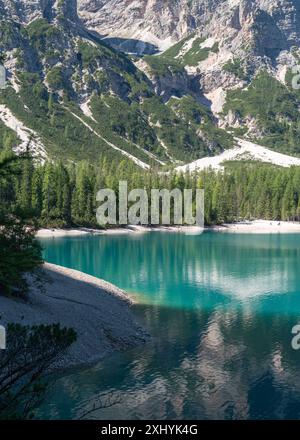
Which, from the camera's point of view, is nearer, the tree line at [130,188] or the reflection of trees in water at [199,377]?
the reflection of trees in water at [199,377]

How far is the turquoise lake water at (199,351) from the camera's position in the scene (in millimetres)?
28000

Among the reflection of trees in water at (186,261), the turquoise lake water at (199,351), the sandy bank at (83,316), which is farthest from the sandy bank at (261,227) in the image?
the sandy bank at (83,316)

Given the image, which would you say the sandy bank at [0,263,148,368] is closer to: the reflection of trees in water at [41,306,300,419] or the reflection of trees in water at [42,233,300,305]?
the reflection of trees in water at [41,306,300,419]

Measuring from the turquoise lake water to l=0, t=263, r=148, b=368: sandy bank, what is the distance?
1.47 metres

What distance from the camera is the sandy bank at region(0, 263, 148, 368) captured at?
36.1 meters

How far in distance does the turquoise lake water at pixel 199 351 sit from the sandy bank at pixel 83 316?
147 cm

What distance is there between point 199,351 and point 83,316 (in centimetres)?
1022

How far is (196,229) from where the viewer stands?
155 metres

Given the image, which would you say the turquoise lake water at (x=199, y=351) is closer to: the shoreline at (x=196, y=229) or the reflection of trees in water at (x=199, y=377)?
Result: the reflection of trees in water at (x=199, y=377)

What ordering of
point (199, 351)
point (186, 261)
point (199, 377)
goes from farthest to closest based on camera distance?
point (186, 261)
point (199, 351)
point (199, 377)

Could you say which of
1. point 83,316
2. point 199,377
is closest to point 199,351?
point 199,377

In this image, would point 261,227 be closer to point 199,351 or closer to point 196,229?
point 196,229
